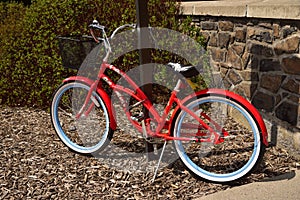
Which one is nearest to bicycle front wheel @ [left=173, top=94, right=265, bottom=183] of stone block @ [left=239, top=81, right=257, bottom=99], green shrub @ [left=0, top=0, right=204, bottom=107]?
stone block @ [left=239, top=81, right=257, bottom=99]

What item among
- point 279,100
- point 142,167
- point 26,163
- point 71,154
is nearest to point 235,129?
point 279,100

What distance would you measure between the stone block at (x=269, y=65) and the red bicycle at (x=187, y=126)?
650 millimetres

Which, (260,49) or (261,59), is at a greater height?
(260,49)

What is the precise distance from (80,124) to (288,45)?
8.71 ft

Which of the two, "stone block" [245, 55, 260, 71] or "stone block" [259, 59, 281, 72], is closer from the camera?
"stone block" [259, 59, 281, 72]

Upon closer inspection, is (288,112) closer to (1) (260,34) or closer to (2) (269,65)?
(2) (269,65)

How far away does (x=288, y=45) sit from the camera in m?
3.56

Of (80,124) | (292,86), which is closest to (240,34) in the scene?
(292,86)

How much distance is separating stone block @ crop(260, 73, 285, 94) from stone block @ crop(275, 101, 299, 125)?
0.62ft

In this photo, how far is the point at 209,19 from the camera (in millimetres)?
4816

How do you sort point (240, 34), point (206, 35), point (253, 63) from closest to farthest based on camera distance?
point (253, 63), point (240, 34), point (206, 35)

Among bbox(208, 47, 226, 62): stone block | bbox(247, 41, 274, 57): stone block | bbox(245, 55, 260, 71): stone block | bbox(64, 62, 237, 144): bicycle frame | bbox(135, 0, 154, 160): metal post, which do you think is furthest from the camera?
bbox(208, 47, 226, 62): stone block

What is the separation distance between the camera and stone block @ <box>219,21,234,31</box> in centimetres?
440

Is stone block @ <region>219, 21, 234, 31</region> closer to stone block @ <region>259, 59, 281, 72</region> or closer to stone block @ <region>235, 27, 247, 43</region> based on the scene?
stone block @ <region>235, 27, 247, 43</region>
